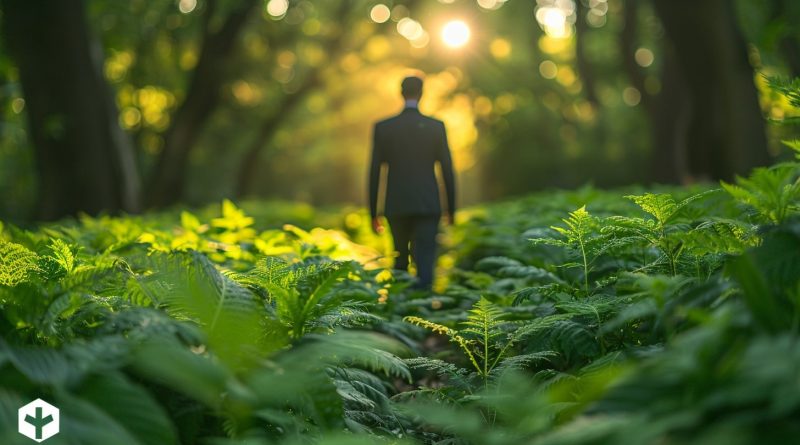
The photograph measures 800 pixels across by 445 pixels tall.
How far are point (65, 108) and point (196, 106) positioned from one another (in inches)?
307

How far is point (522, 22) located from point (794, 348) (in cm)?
2858

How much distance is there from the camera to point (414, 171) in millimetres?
7199

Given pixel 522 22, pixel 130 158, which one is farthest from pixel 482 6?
pixel 130 158

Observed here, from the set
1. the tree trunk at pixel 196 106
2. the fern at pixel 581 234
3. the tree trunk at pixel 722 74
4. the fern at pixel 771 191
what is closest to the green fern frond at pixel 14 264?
the fern at pixel 581 234

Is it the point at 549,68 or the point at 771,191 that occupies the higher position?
the point at 549,68

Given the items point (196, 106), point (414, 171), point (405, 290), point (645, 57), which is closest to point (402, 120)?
point (414, 171)

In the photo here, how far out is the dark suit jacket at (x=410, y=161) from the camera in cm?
716

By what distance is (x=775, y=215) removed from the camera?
3135 millimetres

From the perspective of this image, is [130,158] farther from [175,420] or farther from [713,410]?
[713,410]

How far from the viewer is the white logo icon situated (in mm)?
2113

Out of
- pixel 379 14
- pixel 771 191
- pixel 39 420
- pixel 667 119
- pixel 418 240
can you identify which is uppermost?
pixel 379 14

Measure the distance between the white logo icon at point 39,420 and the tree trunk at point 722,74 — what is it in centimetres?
1099

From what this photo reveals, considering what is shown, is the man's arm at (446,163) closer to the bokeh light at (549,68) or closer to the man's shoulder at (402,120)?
the man's shoulder at (402,120)

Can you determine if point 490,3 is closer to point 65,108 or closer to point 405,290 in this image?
point 65,108
